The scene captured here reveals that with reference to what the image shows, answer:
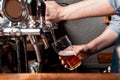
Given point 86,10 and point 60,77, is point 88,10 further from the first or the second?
point 60,77

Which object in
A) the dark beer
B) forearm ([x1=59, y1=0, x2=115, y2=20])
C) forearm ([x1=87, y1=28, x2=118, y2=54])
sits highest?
forearm ([x1=59, y1=0, x2=115, y2=20])

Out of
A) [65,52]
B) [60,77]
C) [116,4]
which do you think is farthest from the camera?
[65,52]

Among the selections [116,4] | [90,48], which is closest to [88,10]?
[116,4]

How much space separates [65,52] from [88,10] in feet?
1.01

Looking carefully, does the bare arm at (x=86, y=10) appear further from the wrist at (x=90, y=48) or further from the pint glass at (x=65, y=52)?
the wrist at (x=90, y=48)

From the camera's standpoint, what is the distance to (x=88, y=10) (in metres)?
1.02

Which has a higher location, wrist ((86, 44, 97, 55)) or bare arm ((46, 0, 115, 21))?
bare arm ((46, 0, 115, 21))

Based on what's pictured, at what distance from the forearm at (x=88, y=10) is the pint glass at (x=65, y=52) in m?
0.29

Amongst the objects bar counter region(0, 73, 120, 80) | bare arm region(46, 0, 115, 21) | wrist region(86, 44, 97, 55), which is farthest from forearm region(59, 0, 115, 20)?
wrist region(86, 44, 97, 55)

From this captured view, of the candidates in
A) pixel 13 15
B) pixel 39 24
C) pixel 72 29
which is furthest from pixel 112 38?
pixel 72 29

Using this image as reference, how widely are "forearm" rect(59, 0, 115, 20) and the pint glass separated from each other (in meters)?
0.29

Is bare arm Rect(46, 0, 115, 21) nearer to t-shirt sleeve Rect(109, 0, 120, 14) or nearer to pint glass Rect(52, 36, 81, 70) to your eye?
t-shirt sleeve Rect(109, 0, 120, 14)

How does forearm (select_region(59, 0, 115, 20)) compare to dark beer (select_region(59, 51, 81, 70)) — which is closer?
forearm (select_region(59, 0, 115, 20))

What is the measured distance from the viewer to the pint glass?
129 cm
